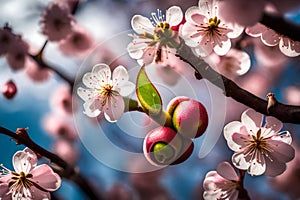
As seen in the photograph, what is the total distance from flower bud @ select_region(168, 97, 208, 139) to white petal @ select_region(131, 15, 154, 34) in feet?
0.75

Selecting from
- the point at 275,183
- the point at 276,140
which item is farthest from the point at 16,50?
the point at 276,140

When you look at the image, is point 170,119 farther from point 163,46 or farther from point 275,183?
point 275,183

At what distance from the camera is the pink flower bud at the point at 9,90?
7.52 ft

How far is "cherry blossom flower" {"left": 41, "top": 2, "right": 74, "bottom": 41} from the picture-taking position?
2.48m

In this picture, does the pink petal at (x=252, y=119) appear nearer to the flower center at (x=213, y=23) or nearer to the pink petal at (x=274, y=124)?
the pink petal at (x=274, y=124)

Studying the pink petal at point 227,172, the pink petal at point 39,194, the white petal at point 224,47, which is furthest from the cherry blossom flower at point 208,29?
the pink petal at point 39,194

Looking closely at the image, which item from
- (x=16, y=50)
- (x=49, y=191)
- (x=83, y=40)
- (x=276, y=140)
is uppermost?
(x=83, y=40)

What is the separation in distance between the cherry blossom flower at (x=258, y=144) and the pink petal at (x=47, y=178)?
50 cm

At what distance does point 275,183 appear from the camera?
2.29 metres

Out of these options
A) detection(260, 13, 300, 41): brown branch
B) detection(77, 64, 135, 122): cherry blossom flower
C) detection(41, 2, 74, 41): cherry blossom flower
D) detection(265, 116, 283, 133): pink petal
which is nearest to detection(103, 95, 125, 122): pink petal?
detection(77, 64, 135, 122): cherry blossom flower

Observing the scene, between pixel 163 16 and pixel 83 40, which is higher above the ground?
pixel 83 40

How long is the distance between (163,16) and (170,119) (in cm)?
32

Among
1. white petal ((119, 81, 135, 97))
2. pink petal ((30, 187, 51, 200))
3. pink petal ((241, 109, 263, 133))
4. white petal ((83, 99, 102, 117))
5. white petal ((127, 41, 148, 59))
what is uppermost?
white petal ((127, 41, 148, 59))

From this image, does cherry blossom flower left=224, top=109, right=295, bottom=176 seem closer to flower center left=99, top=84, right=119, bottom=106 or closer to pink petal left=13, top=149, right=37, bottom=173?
flower center left=99, top=84, right=119, bottom=106
